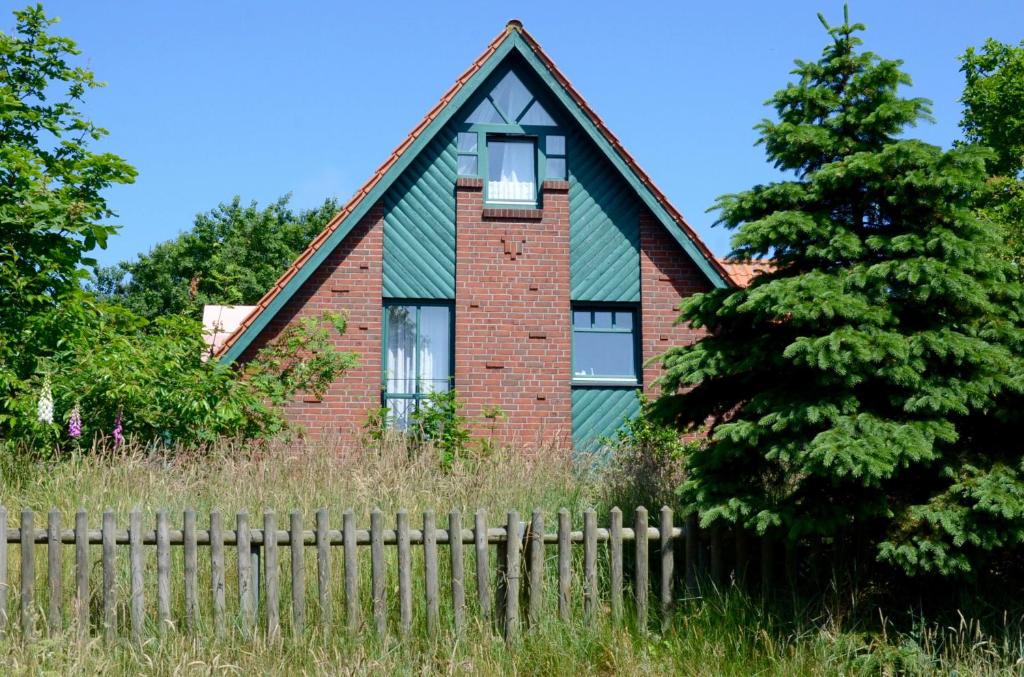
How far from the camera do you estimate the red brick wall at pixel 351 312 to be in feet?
50.4

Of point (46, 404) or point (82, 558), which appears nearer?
point (82, 558)

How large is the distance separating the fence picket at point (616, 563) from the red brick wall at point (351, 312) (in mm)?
7538

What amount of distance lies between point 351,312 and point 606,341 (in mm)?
3954

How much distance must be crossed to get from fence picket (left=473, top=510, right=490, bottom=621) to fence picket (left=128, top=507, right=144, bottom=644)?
256 cm

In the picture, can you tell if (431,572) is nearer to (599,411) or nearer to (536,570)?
(536,570)

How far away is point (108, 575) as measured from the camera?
26.2 ft

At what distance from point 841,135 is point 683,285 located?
7.45 m

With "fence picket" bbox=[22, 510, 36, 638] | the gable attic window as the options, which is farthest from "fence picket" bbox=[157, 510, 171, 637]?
the gable attic window

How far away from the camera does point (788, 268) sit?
348 inches

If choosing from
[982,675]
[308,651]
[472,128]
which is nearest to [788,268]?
[982,675]

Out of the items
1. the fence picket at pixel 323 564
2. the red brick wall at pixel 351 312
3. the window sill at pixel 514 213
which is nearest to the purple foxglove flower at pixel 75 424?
the red brick wall at pixel 351 312

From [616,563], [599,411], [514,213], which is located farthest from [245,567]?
[514,213]

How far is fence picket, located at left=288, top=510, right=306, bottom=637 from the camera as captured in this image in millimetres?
7895

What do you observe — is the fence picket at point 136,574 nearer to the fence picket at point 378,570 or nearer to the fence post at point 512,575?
the fence picket at point 378,570
